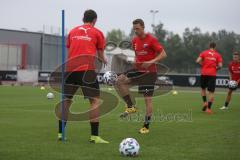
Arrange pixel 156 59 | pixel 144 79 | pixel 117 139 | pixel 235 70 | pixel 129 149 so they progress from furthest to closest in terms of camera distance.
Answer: pixel 235 70 < pixel 144 79 < pixel 156 59 < pixel 117 139 < pixel 129 149

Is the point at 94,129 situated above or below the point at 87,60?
below

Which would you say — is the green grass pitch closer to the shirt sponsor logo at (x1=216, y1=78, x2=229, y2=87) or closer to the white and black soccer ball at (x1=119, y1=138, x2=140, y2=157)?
the white and black soccer ball at (x1=119, y1=138, x2=140, y2=157)

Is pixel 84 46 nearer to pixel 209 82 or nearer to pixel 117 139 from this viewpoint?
pixel 117 139

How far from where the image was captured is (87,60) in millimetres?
9766

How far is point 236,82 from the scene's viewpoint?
829 inches

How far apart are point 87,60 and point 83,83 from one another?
1.39 ft

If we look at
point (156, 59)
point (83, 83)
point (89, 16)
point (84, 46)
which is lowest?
point (83, 83)

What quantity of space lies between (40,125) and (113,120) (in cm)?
247

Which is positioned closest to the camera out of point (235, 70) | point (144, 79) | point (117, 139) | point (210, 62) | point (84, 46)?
point (84, 46)

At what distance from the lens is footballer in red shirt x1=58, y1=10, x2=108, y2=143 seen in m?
9.73

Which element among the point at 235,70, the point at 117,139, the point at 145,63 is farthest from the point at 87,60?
the point at 235,70

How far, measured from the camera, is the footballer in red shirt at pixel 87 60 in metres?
9.73

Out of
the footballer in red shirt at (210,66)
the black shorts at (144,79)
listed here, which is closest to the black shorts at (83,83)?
the black shorts at (144,79)

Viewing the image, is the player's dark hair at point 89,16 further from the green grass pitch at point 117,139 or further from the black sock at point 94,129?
the green grass pitch at point 117,139
